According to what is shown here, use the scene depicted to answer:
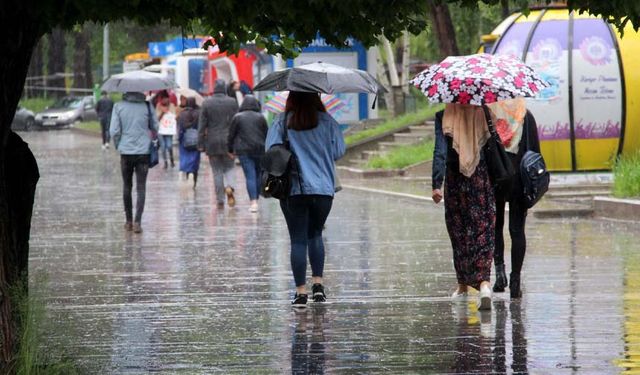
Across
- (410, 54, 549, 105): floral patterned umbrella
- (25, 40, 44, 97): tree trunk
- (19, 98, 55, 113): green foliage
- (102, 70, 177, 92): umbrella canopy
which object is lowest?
(410, 54, 549, 105): floral patterned umbrella

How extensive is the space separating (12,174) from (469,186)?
12.2ft

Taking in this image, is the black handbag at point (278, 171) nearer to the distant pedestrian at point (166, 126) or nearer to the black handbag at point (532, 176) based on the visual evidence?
the black handbag at point (532, 176)

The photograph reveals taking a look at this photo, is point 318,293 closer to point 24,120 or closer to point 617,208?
point 617,208

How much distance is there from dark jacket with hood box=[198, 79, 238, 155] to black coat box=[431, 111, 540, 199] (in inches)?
410

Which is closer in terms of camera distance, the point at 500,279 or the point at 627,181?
the point at 500,279

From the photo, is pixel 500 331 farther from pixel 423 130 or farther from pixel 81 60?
pixel 81 60

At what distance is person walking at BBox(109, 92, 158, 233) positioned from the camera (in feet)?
55.9

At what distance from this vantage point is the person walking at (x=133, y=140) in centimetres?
1703

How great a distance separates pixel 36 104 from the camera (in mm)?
68875

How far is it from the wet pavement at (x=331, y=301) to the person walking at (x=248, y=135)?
2.82 feet

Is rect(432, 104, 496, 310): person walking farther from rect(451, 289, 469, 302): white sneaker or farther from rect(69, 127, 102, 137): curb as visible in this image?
rect(69, 127, 102, 137): curb

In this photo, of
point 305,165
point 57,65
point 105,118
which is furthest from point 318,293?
point 57,65

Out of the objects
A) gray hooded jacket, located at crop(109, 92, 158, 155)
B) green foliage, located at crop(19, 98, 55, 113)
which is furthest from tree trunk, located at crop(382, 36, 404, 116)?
green foliage, located at crop(19, 98, 55, 113)

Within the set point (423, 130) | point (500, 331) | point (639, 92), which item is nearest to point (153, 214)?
point (639, 92)
